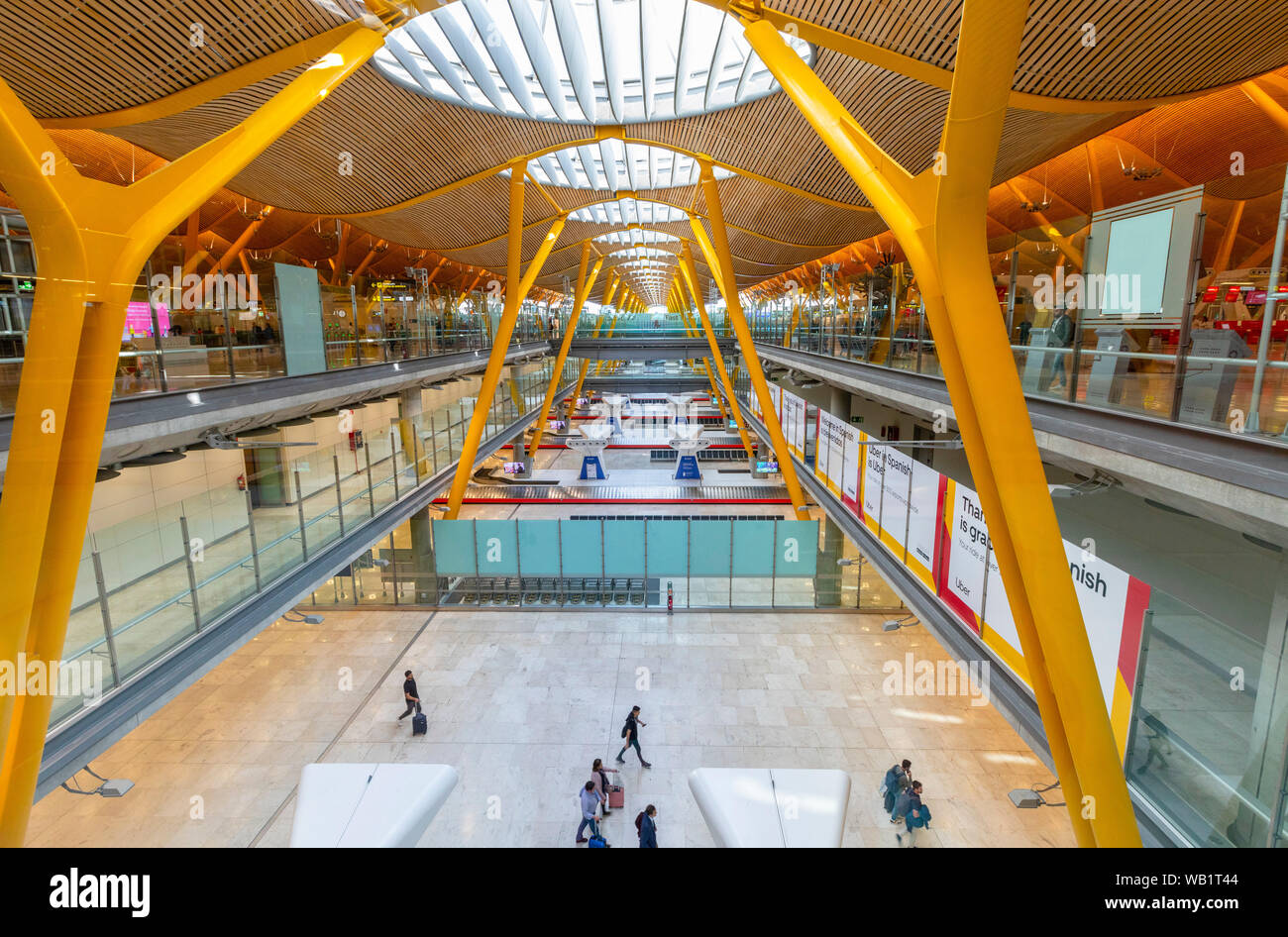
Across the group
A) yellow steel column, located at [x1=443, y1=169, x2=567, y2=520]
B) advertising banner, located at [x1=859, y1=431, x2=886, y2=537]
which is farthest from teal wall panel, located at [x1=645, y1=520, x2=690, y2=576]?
advertising banner, located at [x1=859, y1=431, x2=886, y2=537]

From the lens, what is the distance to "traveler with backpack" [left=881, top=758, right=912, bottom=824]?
8.71 m

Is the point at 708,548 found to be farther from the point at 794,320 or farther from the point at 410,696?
the point at 794,320

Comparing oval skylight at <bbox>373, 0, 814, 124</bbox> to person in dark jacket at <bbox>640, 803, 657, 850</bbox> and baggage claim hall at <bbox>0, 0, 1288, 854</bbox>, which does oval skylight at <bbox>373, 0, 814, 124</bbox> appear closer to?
baggage claim hall at <bbox>0, 0, 1288, 854</bbox>

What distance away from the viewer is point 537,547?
15.7m

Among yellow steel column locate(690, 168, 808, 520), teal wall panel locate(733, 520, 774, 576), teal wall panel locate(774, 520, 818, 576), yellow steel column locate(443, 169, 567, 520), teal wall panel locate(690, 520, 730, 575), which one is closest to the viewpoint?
teal wall panel locate(774, 520, 818, 576)

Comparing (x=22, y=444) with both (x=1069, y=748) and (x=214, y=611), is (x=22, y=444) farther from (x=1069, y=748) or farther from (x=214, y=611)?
(x=1069, y=748)

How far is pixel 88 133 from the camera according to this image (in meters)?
18.6

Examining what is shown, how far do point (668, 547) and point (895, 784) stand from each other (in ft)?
26.1

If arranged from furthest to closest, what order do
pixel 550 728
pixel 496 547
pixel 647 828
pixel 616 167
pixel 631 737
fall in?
pixel 616 167 → pixel 496 547 → pixel 550 728 → pixel 631 737 → pixel 647 828

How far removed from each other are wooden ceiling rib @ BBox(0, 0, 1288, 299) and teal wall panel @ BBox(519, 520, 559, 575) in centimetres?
997

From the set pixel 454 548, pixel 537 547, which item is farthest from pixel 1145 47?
pixel 454 548

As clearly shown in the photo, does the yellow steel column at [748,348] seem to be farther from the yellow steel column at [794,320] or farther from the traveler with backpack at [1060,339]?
the traveler with backpack at [1060,339]
